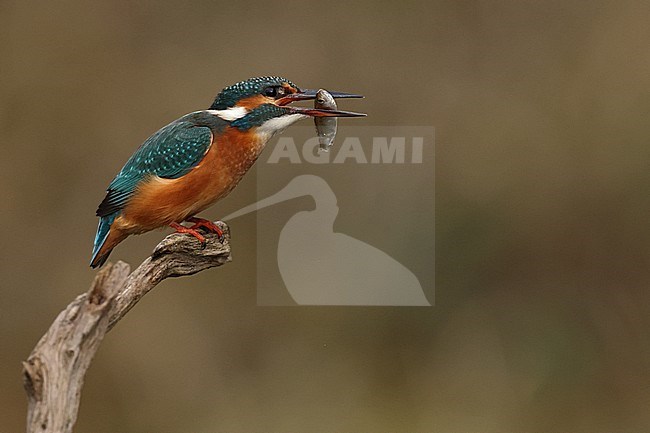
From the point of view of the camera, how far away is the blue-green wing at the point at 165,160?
7.39 feet

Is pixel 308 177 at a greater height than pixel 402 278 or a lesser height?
greater

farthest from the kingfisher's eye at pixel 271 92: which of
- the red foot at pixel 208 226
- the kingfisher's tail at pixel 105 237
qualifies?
the kingfisher's tail at pixel 105 237

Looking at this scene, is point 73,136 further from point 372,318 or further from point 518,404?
point 518,404

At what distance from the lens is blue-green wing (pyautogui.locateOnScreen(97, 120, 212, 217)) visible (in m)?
2.25

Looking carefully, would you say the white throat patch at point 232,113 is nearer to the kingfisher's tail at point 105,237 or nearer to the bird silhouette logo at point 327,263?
the kingfisher's tail at point 105,237

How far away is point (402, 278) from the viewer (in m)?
4.27

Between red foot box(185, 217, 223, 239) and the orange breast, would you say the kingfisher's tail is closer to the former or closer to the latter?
the orange breast

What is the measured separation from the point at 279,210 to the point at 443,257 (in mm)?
781

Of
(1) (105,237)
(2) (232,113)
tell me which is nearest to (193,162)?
(2) (232,113)

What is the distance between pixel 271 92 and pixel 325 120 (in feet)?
0.53

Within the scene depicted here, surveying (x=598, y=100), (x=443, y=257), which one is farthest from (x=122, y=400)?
(x=598, y=100)

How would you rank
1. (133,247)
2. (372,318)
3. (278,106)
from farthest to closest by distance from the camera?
(372,318) < (133,247) < (278,106)

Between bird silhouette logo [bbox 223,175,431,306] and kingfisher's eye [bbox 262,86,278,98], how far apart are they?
5.95 ft

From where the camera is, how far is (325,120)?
7.87 ft
